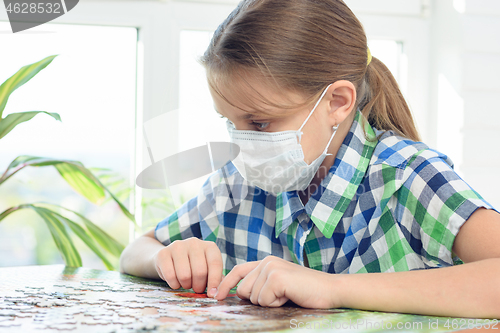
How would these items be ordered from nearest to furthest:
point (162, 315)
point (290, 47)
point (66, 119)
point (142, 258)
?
point (162, 315)
point (290, 47)
point (142, 258)
point (66, 119)

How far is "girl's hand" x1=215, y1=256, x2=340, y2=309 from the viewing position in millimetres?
633

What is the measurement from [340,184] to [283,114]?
218mm

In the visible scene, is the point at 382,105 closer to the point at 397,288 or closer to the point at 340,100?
the point at 340,100

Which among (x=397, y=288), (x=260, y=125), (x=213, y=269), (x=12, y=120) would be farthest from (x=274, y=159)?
(x=12, y=120)

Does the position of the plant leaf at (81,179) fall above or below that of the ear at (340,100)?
below

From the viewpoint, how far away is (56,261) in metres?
1.95

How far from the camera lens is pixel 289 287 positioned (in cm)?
63

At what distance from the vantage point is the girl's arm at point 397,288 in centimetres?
60

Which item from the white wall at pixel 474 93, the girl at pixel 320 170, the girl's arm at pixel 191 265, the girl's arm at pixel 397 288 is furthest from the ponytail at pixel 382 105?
the white wall at pixel 474 93

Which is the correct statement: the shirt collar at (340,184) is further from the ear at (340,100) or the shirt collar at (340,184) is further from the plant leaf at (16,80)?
the plant leaf at (16,80)

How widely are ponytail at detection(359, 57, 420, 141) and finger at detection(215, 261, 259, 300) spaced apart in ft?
1.75

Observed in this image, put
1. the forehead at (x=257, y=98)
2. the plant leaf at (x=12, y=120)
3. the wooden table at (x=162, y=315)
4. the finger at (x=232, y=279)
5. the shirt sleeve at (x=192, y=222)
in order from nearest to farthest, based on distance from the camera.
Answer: the wooden table at (x=162, y=315) < the finger at (x=232, y=279) < the forehead at (x=257, y=98) < the shirt sleeve at (x=192, y=222) < the plant leaf at (x=12, y=120)

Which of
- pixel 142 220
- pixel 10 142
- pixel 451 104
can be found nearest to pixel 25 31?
pixel 10 142

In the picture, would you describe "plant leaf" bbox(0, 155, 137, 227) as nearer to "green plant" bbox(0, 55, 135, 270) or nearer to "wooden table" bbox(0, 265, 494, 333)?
"green plant" bbox(0, 55, 135, 270)
